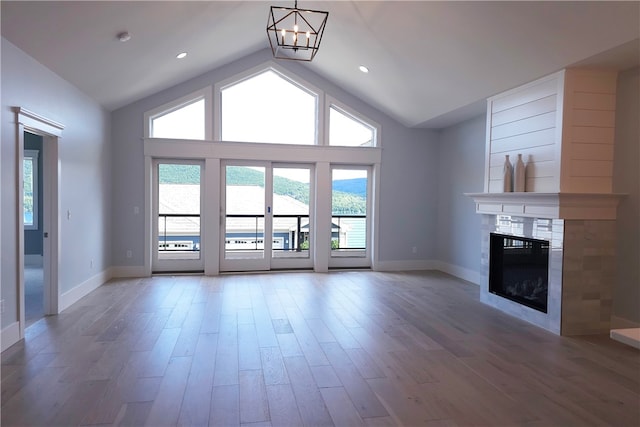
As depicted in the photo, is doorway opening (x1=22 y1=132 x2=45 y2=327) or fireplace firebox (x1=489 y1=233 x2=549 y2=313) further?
doorway opening (x1=22 y1=132 x2=45 y2=327)

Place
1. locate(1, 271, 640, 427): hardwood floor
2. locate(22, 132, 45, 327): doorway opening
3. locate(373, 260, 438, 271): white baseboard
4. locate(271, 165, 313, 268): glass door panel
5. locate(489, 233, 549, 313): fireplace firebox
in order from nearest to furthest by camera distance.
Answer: locate(1, 271, 640, 427): hardwood floor → locate(489, 233, 549, 313): fireplace firebox → locate(271, 165, 313, 268): glass door panel → locate(373, 260, 438, 271): white baseboard → locate(22, 132, 45, 327): doorway opening

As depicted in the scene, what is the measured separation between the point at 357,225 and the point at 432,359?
13.8 feet

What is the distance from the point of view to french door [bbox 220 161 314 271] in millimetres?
6809

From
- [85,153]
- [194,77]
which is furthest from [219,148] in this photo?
[85,153]

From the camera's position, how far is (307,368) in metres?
3.03

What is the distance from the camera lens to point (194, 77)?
256 inches

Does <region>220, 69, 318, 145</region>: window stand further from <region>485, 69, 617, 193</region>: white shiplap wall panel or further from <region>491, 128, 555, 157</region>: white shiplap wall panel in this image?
<region>485, 69, 617, 193</region>: white shiplap wall panel

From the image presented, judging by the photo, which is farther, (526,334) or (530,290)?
(530,290)

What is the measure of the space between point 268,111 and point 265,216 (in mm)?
1807

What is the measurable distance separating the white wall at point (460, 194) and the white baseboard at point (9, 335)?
18.8 ft

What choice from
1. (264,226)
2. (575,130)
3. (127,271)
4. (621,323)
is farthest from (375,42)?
(127,271)

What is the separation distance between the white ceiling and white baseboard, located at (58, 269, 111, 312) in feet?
8.07

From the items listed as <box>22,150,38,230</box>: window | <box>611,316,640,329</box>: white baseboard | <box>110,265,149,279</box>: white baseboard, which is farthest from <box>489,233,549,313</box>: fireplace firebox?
<box>22,150,38,230</box>: window

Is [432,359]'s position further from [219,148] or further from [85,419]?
[219,148]
